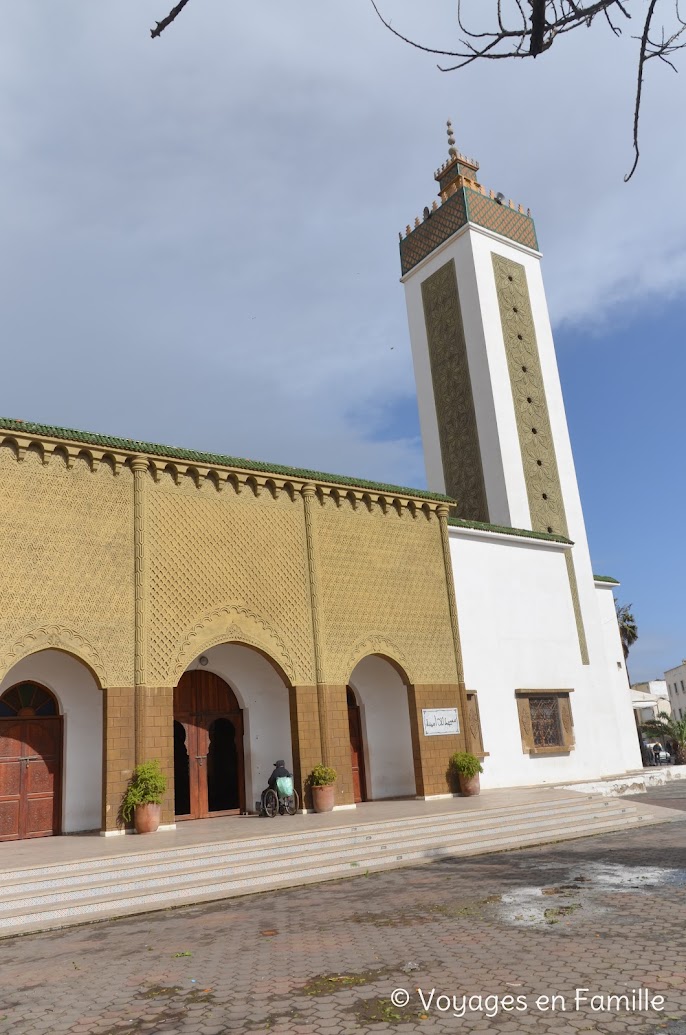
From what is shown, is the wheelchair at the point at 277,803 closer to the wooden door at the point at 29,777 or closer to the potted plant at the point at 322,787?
the potted plant at the point at 322,787

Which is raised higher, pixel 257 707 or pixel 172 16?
pixel 172 16

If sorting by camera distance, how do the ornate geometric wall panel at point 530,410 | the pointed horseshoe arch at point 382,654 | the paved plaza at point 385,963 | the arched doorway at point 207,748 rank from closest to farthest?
1. the paved plaza at point 385,963
2. the arched doorway at point 207,748
3. the pointed horseshoe arch at point 382,654
4. the ornate geometric wall panel at point 530,410

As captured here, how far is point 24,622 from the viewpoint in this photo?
11172 mm

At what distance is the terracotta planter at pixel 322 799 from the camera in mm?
13211

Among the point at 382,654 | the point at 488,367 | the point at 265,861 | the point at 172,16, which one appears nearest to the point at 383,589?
the point at 382,654

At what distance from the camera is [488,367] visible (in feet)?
68.6

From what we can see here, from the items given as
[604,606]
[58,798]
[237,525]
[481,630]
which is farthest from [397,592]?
[604,606]

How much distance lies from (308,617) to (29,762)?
5.19m

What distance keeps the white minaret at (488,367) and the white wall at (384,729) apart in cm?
596

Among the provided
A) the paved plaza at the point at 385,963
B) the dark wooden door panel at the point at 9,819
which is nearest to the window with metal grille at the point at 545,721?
the paved plaza at the point at 385,963

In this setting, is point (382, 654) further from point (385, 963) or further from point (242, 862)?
point (385, 963)

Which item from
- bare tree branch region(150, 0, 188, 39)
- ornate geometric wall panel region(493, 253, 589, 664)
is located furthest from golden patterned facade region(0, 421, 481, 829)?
bare tree branch region(150, 0, 188, 39)

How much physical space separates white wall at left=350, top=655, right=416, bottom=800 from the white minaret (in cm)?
596

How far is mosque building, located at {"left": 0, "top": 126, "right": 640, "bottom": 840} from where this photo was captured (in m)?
11.9
